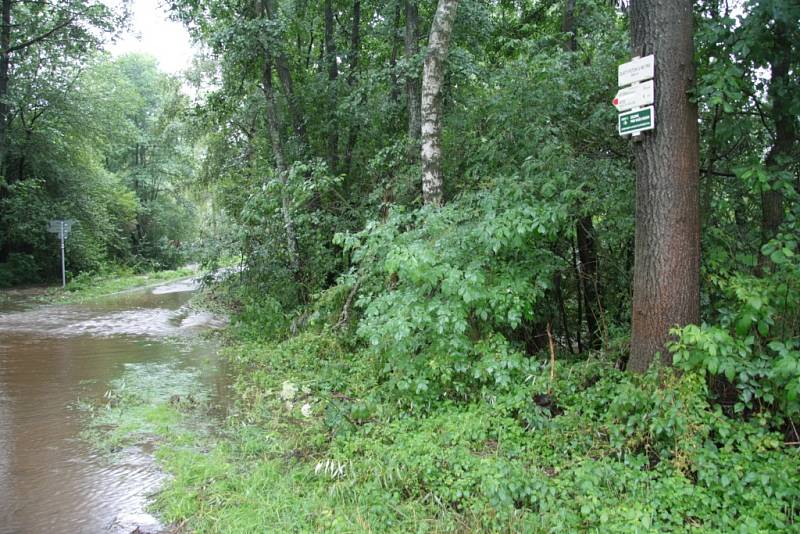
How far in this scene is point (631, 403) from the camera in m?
3.82

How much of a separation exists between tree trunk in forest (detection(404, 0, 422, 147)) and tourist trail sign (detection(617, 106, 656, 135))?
14.4 ft

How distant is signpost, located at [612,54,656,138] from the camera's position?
161 inches

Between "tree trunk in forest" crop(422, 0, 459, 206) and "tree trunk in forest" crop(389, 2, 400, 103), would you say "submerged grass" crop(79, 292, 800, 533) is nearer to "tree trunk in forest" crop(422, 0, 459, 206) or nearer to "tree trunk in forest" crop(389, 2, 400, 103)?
"tree trunk in forest" crop(422, 0, 459, 206)

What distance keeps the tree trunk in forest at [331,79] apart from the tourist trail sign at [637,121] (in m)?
8.06

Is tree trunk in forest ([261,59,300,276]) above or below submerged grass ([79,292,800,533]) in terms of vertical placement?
above

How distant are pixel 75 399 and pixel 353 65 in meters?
9.21

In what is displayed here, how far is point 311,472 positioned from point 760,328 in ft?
11.2

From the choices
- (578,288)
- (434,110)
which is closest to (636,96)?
(578,288)

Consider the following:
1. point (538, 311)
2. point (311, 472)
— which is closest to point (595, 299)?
point (538, 311)

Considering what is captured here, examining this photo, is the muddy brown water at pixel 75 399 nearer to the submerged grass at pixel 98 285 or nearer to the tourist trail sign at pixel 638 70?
the submerged grass at pixel 98 285

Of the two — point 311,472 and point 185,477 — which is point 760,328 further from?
point 185,477

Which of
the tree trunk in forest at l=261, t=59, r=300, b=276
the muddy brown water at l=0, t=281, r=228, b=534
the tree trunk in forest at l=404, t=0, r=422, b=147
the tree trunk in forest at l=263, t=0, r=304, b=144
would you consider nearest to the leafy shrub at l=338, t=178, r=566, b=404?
the muddy brown water at l=0, t=281, r=228, b=534

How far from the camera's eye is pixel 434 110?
→ 7.01 metres

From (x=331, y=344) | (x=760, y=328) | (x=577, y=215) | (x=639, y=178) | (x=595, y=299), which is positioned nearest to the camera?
(x=760, y=328)
